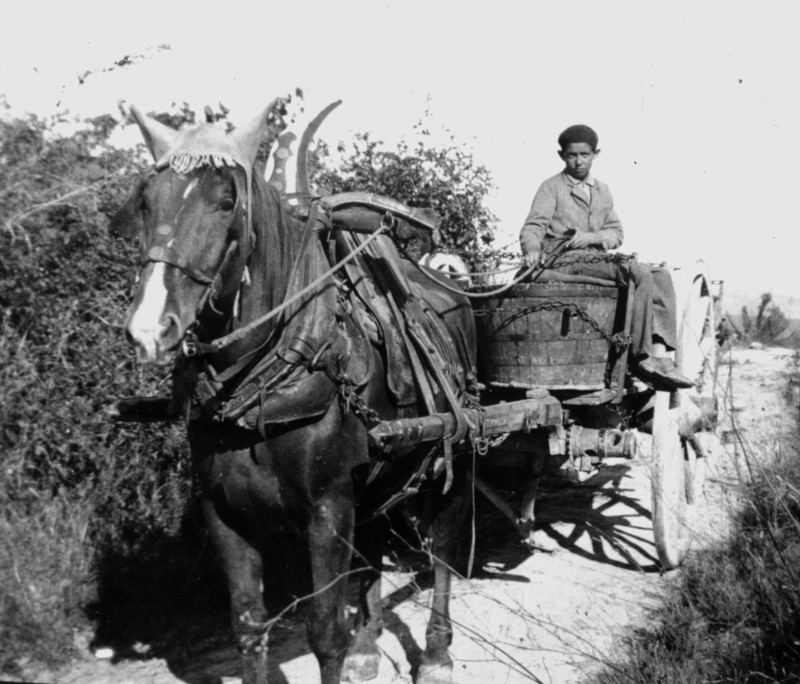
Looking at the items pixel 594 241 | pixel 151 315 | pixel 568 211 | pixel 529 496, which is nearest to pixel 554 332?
pixel 594 241

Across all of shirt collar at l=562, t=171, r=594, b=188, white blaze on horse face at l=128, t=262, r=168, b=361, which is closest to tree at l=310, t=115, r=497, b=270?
shirt collar at l=562, t=171, r=594, b=188

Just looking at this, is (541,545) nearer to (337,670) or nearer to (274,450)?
(337,670)

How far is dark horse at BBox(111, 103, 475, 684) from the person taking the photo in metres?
2.69

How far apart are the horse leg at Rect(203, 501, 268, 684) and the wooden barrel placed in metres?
2.03

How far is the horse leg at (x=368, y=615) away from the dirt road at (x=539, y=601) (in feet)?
0.40

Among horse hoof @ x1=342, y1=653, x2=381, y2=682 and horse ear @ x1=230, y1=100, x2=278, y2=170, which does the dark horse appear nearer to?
horse ear @ x1=230, y1=100, x2=278, y2=170

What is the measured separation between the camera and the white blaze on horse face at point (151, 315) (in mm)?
2445

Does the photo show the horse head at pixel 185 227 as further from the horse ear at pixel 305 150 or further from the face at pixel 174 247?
the horse ear at pixel 305 150

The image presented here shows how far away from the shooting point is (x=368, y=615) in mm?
4496

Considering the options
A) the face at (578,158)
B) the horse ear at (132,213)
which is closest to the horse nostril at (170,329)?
the horse ear at (132,213)

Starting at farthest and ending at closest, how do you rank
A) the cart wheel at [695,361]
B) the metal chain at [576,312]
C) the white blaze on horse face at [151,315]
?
1. the cart wheel at [695,361]
2. the metal chain at [576,312]
3. the white blaze on horse face at [151,315]

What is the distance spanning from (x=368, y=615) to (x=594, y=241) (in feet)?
8.42

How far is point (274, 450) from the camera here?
3.12m

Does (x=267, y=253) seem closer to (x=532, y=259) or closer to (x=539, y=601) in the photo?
(x=532, y=259)
